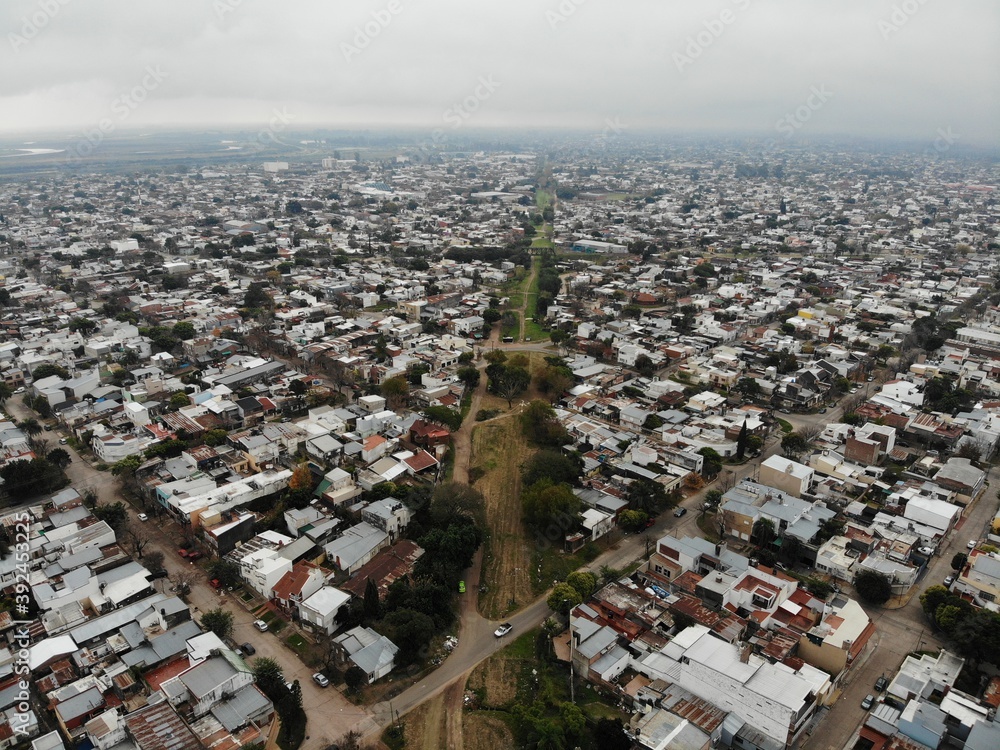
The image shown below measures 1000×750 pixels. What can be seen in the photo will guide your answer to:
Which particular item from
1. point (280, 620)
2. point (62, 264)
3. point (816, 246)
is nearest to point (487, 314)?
point (280, 620)

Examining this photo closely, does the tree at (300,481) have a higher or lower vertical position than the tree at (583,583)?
higher

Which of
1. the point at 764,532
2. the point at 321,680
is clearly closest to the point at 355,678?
the point at 321,680

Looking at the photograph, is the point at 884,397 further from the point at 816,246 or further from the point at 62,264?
the point at 62,264

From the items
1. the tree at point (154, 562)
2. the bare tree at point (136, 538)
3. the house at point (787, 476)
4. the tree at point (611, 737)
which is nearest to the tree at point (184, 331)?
the bare tree at point (136, 538)

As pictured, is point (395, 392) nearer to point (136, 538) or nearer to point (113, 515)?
point (136, 538)

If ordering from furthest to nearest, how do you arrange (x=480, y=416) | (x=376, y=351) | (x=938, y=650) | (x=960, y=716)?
(x=376, y=351) < (x=480, y=416) < (x=938, y=650) < (x=960, y=716)

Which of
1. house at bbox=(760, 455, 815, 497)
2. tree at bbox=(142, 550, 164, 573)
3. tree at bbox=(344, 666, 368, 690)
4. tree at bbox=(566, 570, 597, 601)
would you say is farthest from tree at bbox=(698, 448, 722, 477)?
tree at bbox=(142, 550, 164, 573)

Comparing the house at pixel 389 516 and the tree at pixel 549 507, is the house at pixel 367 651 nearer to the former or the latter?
the house at pixel 389 516
